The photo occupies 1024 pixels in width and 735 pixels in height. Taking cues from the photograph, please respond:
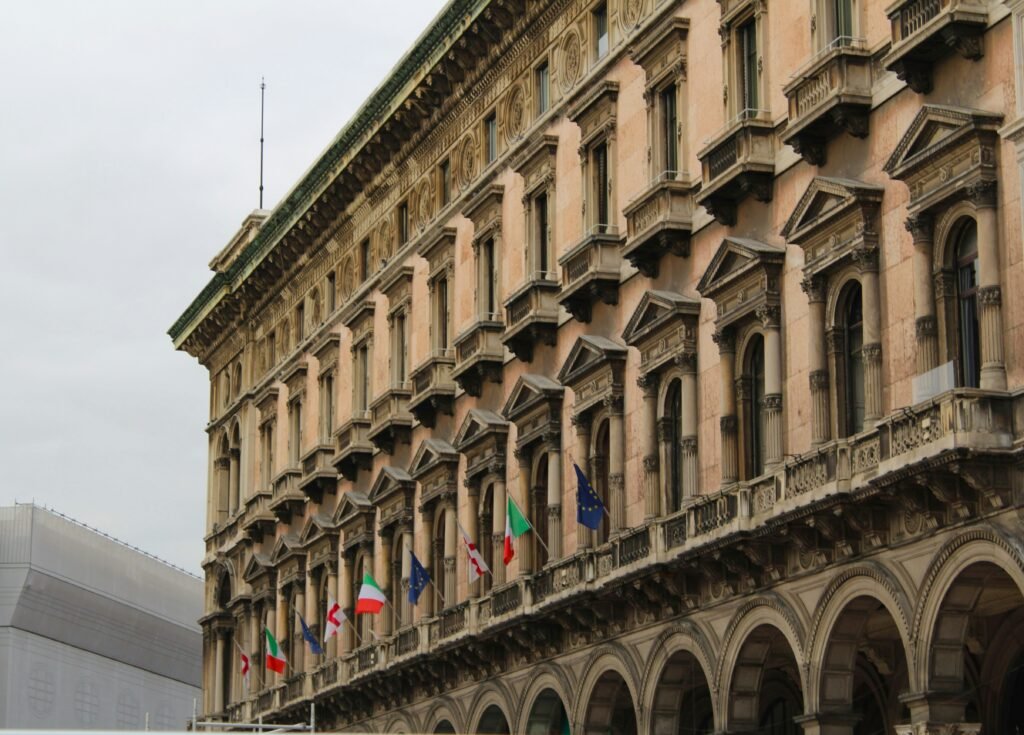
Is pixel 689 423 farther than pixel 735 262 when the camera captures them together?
Yes

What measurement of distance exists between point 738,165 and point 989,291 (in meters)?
9.45

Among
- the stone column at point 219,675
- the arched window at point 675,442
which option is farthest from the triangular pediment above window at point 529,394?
the stone column at point 219,675

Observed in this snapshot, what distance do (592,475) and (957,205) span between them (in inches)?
664

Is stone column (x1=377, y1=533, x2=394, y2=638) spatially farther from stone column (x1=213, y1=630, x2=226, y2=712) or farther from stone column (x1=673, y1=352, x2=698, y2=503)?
stone column (x1=213, y1=630, x2=226, y2=712)

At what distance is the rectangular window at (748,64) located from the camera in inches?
1879

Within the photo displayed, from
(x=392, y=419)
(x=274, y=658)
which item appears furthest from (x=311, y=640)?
(x=392, y=419)

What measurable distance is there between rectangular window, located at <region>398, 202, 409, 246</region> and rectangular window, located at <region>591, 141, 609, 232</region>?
16.2 m

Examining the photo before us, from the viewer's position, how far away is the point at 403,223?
235ft

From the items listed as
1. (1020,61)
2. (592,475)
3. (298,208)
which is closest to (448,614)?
(592,475)

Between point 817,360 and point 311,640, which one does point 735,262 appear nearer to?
point 817,360

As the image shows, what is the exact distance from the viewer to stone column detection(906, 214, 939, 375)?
39.6m

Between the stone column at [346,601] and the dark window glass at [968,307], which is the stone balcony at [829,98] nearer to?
the dark window glass at [968,307]

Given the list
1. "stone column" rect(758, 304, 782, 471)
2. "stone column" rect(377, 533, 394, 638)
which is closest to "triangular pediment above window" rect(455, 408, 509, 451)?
"stone column" rect(377, 533, 394, 638)

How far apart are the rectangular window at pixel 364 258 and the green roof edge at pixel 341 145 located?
2.88 metres
